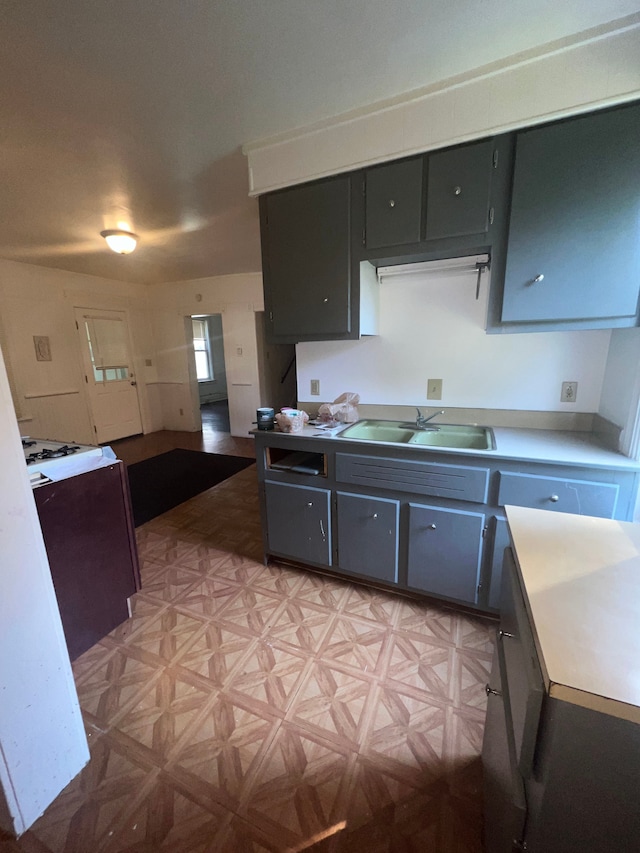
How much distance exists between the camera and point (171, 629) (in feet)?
5.75

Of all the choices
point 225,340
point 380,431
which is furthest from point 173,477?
point 380,431

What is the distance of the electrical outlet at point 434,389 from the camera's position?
214 centimetres

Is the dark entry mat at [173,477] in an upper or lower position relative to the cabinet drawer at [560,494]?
lower

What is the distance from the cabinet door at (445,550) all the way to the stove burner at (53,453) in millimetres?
1674

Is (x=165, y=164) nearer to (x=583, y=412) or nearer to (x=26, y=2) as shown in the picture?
(x=26, y=2)

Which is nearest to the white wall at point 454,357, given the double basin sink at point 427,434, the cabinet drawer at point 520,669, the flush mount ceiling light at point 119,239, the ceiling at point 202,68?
the double basin sink at point 427,434

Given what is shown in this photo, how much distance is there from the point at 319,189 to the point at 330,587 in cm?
221

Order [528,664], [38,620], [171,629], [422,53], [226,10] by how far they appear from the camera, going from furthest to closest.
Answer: [171,629], [422,53], [226,10], [38,620], [528,664]

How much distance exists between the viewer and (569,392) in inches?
73.1

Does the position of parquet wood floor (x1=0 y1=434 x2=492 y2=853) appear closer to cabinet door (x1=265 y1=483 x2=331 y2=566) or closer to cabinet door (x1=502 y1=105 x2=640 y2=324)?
cabinet door (x1=265 y1=483 x2=331 y2=566)

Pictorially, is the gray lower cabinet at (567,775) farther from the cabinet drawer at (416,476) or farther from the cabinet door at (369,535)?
the cabinet door at (369,535)

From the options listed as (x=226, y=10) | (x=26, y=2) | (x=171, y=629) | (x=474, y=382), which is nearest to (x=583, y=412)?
(x=474, y=382)

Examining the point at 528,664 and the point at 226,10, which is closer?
the point at 528,664

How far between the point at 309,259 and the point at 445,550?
168cm
